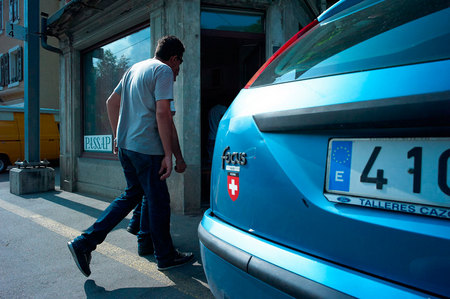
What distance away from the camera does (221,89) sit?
6.63 meters

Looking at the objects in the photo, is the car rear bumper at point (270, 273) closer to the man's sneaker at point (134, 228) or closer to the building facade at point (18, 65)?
the man's sneaker at point (134, 228)

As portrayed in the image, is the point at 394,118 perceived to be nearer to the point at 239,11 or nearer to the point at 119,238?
the point at 119,238

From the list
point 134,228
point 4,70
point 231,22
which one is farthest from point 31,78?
point 4,70

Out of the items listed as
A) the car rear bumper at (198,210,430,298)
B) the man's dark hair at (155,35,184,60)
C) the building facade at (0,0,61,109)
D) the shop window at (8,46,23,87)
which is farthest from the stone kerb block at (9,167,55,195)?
the shop window at (8,46,23,87)

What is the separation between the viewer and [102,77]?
231 inches

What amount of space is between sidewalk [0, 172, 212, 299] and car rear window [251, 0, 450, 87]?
5.34 ft

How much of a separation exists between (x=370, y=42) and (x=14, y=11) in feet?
65.4

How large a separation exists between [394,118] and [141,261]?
235 centimetres

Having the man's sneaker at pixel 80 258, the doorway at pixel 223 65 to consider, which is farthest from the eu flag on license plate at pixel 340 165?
the doorway at pixel 223 65

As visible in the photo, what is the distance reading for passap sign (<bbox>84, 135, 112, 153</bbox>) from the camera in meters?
5.50

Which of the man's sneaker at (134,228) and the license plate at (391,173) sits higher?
the license plate at (391,173)

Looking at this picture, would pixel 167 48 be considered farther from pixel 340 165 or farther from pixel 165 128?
pixel 340 165

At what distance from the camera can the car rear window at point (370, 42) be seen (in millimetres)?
842

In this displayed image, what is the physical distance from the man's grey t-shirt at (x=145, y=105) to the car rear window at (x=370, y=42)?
958 mm
